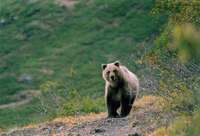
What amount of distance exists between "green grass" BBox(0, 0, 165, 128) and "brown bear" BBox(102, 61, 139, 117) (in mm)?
59283

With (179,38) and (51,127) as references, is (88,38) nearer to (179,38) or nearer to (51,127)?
(51,127)

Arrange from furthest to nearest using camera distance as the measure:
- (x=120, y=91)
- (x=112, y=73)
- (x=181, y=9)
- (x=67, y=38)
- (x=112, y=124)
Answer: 1. (x=67, y=38)
2. (x=112, y=73)
3. (x=120, y=91)
4. (x=112, y=124)
5. (x=181, y=9)

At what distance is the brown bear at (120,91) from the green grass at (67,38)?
194ft

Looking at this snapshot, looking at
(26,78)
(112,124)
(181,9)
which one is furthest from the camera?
(26,78)

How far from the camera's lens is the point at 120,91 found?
17969 millimetres

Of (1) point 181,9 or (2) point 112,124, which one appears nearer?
(1) point 181,9

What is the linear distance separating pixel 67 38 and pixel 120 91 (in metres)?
80.2

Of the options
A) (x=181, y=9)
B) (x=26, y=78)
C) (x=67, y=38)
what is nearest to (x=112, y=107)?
(x=181, y=9)

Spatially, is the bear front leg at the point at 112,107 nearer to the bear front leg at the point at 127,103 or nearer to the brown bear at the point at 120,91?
the brown bear at the point at 120,91

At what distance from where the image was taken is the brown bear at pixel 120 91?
17.8 m

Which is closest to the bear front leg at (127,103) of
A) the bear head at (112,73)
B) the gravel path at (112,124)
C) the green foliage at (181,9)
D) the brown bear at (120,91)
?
the brown bear at (120,91)

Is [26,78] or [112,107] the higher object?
[112,107]

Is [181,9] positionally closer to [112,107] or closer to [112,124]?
[112,124]

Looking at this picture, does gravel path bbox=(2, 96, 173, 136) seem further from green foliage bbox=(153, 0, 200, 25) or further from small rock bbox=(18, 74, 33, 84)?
→ small rock bbox=(18, 74, 33, 84)
